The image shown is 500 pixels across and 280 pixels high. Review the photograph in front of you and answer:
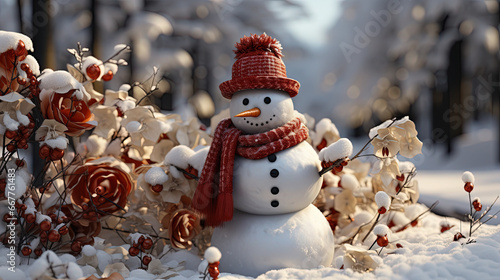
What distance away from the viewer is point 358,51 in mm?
9047

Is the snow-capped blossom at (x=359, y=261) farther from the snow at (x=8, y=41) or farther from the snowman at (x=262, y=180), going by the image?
the snow at (x=8, y=41)

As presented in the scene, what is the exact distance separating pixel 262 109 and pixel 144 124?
57cm

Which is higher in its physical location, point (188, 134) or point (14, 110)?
Answer: point (14, 110)

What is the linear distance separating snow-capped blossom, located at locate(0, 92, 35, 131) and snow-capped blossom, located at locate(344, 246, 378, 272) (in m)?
1.21

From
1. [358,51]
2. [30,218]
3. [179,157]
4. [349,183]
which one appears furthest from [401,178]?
[358,51]

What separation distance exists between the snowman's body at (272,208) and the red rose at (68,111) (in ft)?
1.88

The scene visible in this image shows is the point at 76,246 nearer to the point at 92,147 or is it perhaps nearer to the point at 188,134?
the point at 92,147

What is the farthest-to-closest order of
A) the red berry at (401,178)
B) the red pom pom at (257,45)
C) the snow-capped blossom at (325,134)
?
the snow-capped blossom at (325,134)
the red berry at (401,178)
the red pom pom at (257,45)

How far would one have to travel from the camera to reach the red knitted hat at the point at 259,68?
1564 mm

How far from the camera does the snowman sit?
1.52 m

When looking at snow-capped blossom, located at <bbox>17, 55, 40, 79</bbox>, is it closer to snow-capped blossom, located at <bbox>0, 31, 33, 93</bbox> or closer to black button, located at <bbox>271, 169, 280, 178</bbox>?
snow-capped blossom, located at <bbox>0, 31, 33, 93</bbox>

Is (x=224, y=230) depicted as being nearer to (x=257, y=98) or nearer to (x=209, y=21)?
(x=257, y=98)

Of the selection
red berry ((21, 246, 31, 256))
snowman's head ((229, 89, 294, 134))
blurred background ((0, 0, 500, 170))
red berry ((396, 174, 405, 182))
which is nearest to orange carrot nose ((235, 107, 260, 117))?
snowman's head ((229, 89, 294, 134))

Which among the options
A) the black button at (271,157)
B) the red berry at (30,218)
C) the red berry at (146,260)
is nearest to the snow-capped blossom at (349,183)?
the black button at (271,157)
